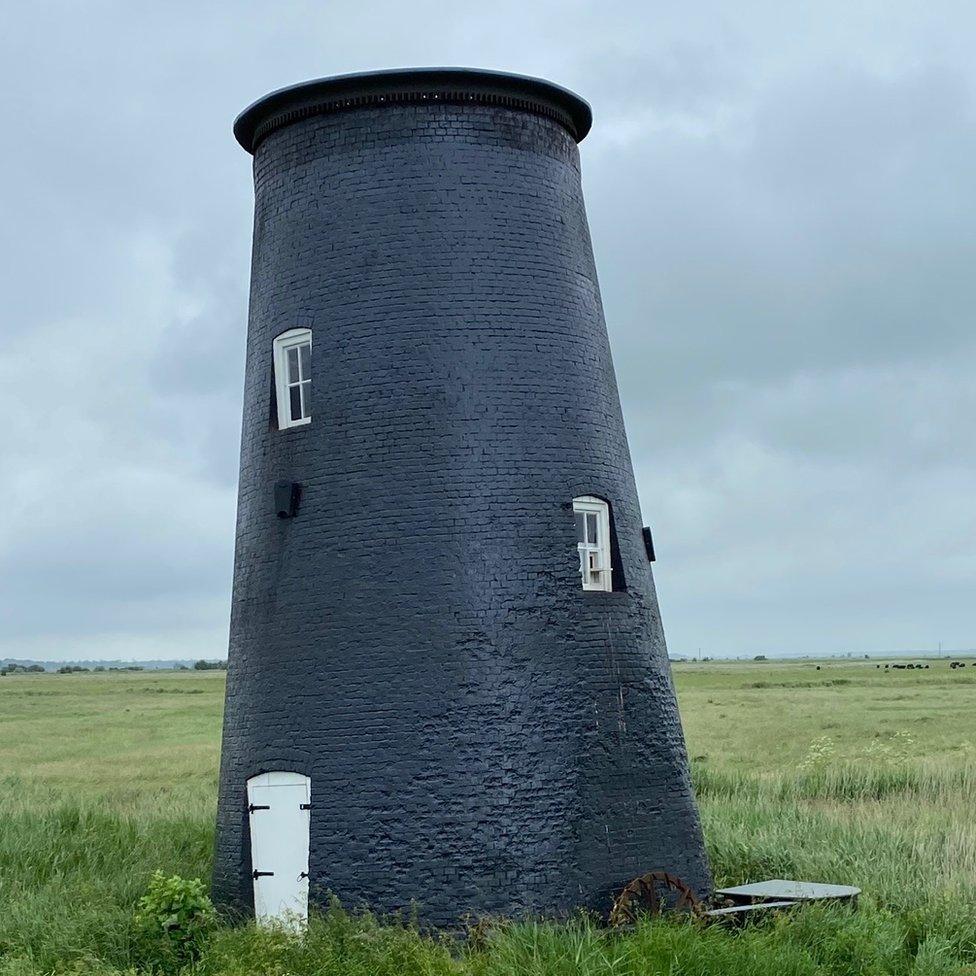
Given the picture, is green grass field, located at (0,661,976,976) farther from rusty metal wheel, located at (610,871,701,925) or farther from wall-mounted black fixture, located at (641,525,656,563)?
wall-mounted black fixture, located at (641,525,656,563)

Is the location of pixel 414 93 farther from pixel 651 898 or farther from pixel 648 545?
pixel 651 898

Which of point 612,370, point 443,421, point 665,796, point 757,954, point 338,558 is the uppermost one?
point 612,370

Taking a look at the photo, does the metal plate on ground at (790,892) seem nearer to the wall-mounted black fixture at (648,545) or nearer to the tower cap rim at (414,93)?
the wall-mounted black fixture at (648,545)

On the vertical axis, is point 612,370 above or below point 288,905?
above

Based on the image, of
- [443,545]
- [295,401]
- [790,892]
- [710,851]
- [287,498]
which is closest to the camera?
[443,545]

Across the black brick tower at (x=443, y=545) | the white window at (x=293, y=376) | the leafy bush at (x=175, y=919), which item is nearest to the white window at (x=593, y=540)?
the black brick tower at (x=443, y=545)

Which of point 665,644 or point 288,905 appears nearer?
point 288,905

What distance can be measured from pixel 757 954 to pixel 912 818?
11.8 metres

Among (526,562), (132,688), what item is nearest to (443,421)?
(526,562)

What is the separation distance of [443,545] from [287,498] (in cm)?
206

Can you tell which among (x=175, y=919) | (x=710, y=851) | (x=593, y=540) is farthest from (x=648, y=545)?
(x=175, y=919)

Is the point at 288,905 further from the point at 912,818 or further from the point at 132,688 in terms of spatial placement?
the point at 132,688

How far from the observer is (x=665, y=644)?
55.6ft

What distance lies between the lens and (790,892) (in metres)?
15.8
